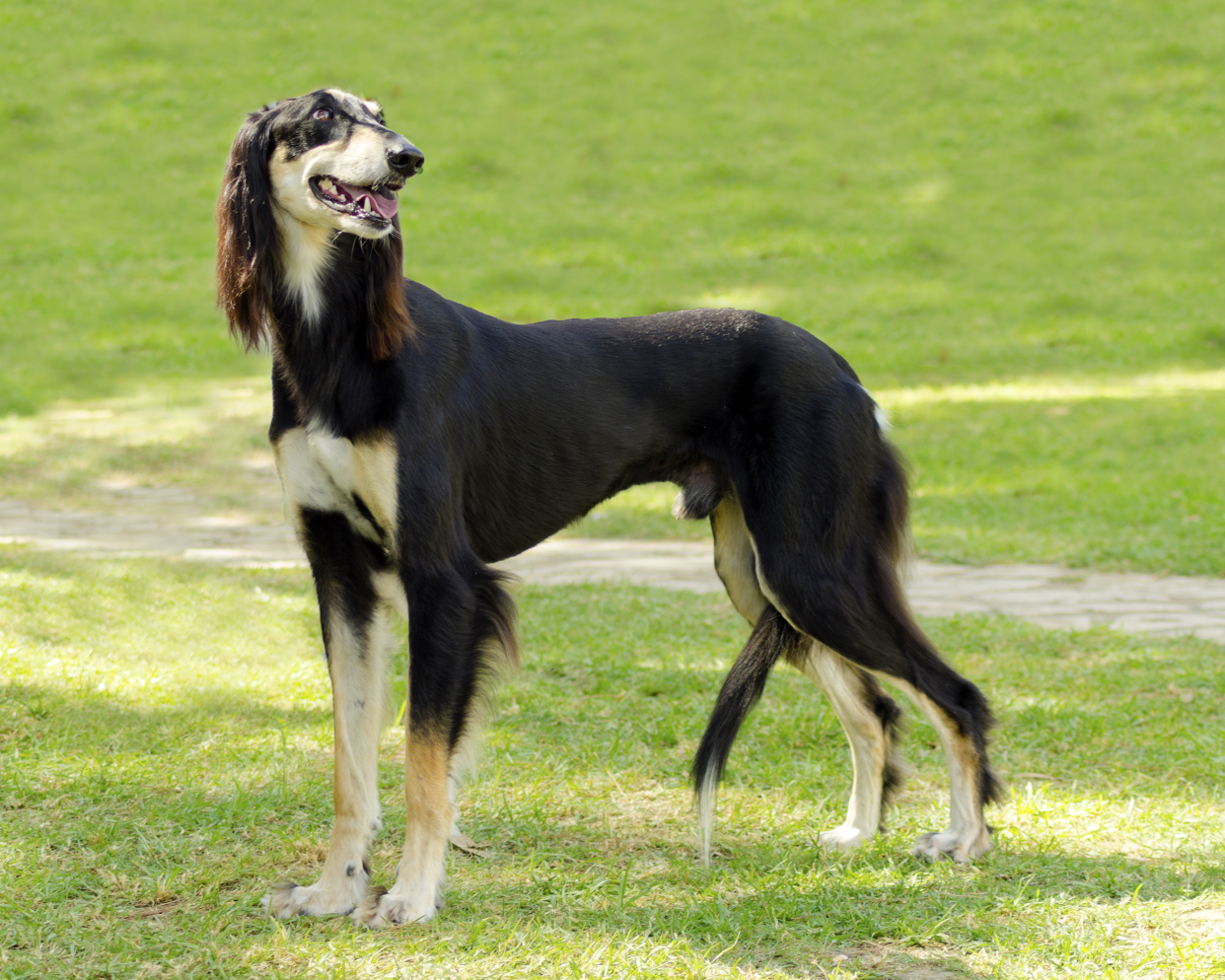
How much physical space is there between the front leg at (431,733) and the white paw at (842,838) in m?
1.23

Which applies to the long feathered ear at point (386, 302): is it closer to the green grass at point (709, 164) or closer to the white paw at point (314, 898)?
the white paw at point (314, 898)

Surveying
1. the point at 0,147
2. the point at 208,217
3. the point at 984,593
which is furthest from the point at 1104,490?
the point at 0,147

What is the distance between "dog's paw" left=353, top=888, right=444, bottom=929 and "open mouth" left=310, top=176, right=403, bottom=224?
1.82 metres

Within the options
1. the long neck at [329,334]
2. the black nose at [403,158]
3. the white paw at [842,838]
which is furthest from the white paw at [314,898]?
the black nose at [403,158]

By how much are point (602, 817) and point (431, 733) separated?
979 millimetres

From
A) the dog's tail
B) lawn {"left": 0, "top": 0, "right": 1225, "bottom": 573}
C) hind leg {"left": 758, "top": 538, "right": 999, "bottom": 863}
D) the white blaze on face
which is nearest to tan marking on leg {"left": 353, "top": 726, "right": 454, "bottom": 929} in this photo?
the dog's tail

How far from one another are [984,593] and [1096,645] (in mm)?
1219

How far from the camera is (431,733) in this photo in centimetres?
332

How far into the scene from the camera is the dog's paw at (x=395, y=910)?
3.28 meters

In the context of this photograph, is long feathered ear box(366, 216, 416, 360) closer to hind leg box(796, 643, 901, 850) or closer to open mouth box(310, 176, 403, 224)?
open mouth box(310, 176, 403, 224)

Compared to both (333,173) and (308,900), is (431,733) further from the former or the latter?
(333,173)

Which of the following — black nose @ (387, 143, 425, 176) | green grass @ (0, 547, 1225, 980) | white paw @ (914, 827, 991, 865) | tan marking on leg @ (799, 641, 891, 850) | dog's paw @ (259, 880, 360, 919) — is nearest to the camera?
green grass @ (0, 547, 1225, 980)

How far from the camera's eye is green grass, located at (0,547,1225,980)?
3.13 m

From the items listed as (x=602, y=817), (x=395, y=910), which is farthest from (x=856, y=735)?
(x=395, y=910)
